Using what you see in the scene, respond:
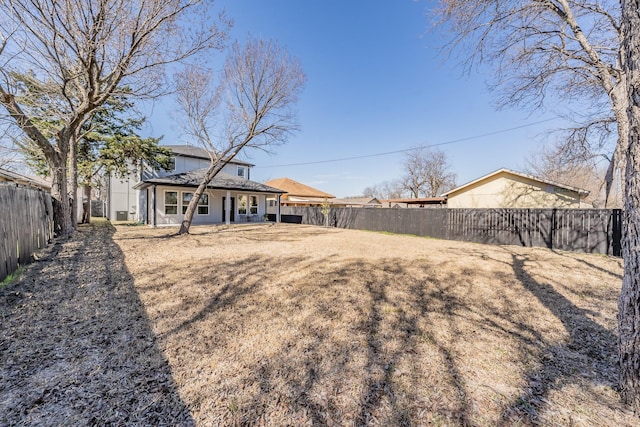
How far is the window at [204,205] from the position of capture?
17.2 m

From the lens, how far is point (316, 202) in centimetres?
3269

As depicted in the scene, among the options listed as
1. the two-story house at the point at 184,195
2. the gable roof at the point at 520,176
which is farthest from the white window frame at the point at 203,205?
the gable roof at the point at 520,176

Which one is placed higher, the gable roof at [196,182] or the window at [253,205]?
the gable roof at [196,182]

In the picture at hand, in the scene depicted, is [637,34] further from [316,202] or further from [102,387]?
[316,202]

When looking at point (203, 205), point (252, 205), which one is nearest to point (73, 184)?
point (203, 205)

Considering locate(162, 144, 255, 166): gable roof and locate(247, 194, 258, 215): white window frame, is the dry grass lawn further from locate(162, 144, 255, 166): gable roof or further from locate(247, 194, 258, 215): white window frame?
locate(162, 144, 255, 166): gable roof

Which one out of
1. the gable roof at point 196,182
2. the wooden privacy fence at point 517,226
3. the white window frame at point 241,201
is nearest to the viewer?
the wooden privacy fence at point 517,226

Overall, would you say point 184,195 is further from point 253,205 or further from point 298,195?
point 298,195

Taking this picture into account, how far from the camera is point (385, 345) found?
2.67 m

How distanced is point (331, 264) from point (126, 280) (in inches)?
157

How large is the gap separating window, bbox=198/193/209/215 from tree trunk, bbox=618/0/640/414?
59.5ft

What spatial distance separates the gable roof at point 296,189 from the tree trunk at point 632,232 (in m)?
30.8

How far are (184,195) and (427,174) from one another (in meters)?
30.1

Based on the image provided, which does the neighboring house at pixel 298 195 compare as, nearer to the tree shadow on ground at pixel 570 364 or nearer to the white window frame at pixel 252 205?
the white window frame at pixel 252 205
